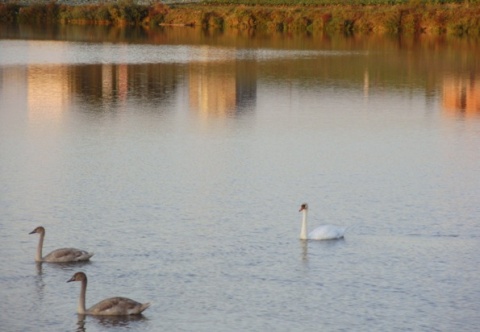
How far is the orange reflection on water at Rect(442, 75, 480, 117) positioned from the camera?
24859 mm

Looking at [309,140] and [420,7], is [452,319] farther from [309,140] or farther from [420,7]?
[420,7]

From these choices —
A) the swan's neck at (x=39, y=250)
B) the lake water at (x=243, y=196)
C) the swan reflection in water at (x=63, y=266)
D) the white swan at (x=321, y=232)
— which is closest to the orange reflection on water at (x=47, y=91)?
the lake water at (x=243, y=196)

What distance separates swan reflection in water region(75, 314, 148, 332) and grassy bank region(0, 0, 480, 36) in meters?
39.2

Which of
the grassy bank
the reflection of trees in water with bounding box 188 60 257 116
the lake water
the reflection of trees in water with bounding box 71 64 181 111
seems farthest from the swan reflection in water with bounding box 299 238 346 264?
the grassy bank

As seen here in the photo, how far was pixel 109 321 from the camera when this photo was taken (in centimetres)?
1054

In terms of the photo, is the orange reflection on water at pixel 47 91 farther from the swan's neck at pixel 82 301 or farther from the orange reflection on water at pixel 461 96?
the swan's neck at pixel 82 301

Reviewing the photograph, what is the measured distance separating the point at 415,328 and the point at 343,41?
3470cm

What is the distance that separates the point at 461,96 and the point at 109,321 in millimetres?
17491

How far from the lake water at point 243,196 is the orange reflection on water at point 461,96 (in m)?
0.09

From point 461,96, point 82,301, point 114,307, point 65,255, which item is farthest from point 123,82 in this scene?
point 114,307

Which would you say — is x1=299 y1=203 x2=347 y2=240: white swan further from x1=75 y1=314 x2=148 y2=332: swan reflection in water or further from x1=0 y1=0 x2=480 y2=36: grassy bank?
x1=0 y1=0 x2=480 y2=36: grassy bank

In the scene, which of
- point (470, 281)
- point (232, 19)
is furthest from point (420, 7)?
point (470, 281)

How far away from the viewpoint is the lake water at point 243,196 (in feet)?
36.7

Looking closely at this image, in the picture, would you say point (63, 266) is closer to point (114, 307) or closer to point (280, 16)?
point (114, 307)
